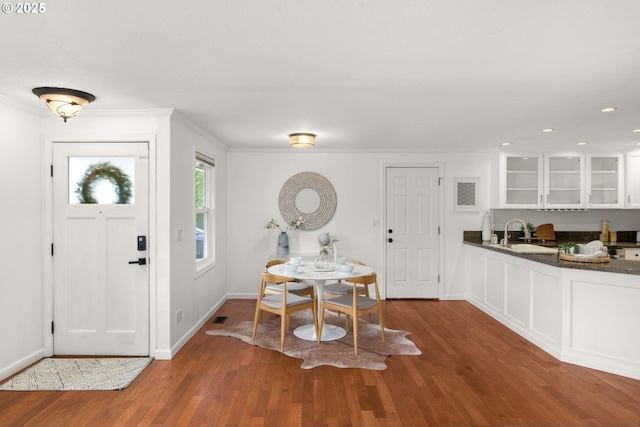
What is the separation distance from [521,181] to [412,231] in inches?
66.8

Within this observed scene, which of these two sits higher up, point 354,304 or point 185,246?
point 185,246

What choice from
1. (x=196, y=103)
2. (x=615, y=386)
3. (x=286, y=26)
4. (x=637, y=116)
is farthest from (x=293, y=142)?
(x=615, y=386)

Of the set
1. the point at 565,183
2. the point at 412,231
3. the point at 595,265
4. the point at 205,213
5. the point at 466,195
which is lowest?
the point at 595,265

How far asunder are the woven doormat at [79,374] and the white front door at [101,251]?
0.51ft

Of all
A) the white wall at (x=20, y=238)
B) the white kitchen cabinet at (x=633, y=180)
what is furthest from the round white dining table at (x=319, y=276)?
the white kitchen cabinet at (x=633, y=180)

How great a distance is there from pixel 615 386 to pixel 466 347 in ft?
3.84

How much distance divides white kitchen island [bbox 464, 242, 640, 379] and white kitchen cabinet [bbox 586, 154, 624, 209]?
2.26m

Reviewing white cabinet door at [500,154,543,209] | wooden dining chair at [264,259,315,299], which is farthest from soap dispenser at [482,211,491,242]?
wooden dining chair at [264,259,315,299]

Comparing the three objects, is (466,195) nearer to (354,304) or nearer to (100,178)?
(354,304)

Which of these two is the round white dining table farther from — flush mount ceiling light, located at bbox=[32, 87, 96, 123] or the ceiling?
flush mount ceiling light, located at bbox=[32, 87, 96, 123]

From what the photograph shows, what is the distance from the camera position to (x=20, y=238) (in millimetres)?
3211

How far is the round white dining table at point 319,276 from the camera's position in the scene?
12.3 feet

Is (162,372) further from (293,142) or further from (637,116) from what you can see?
(637,116)

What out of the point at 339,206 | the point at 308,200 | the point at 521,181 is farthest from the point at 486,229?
the point at 308,200
